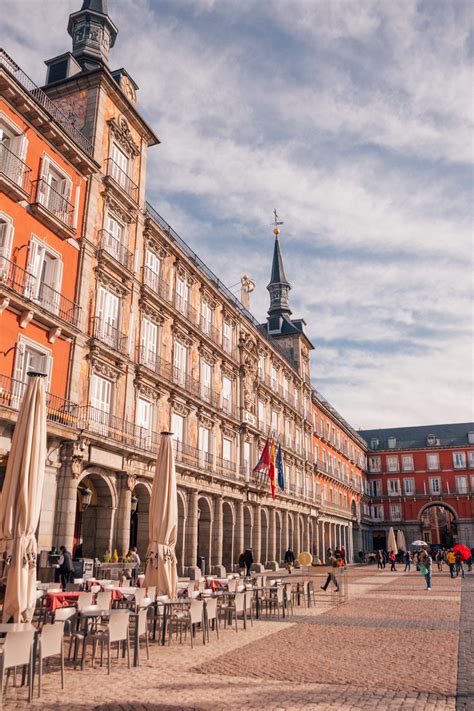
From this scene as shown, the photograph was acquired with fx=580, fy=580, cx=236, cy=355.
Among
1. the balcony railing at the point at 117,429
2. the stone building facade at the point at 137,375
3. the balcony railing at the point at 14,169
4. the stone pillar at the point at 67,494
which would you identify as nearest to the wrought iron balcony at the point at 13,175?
the balcony railing at the point at 14,169

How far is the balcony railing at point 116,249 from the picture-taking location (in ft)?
71.7

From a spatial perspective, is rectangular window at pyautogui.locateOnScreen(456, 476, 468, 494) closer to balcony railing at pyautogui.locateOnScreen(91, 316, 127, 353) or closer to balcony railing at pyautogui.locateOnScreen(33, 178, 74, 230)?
balcony railing at pyautogui.locateOnScreen(91, 316, 127, 353)

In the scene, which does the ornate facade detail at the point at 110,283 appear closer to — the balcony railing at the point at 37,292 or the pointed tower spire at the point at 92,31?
the balcony railing at the point at 37,292

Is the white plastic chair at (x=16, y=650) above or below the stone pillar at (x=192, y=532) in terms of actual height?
below

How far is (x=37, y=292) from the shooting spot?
18297mm

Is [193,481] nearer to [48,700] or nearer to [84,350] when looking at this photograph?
[84,350]

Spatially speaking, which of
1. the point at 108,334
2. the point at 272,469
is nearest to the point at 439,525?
the point at 272,469

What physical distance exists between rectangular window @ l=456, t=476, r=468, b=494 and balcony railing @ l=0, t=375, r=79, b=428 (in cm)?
5876

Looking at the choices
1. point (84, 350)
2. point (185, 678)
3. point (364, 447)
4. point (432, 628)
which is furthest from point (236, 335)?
point (364, 447)

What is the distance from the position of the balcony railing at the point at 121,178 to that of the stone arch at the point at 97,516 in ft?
37.7

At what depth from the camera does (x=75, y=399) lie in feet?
62.7

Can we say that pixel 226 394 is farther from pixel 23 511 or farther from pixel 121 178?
pixel 23 511

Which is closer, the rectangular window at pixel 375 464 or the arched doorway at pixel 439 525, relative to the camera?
the rectangular window at pixel 375 464

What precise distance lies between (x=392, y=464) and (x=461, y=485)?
821 centimetres
